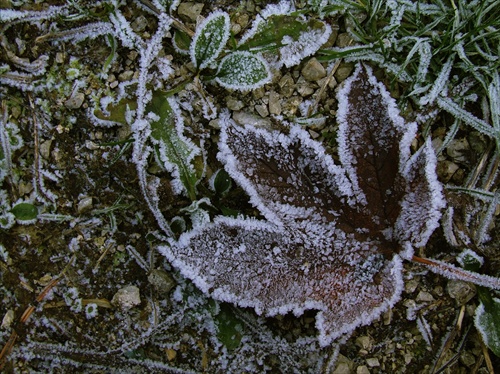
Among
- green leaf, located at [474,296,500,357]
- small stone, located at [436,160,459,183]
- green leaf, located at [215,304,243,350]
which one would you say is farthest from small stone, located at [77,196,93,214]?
green leaf, located at [474,296,500,357]

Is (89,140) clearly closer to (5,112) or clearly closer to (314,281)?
(5,112)

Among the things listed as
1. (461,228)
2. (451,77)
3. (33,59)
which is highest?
(451,77)

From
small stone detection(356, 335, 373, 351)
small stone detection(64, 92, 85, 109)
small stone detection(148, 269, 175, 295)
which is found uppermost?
small stone detection(64, 92, 85, 109)

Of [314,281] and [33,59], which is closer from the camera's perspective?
[314,281]

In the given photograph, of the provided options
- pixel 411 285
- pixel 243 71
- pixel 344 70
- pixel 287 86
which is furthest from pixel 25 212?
pixel 411 285

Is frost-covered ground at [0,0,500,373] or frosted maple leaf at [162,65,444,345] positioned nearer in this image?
frosted maple leaf at [162,65,444,345]

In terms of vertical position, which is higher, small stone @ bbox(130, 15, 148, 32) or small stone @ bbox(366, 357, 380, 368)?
small stone @ bbox(130, 15, 148, 32)

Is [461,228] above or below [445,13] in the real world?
below

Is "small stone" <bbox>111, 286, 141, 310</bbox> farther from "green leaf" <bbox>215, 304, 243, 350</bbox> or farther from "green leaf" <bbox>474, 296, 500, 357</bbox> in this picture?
"green leaf" <bbox>474, 296, 500, 357</bbox>

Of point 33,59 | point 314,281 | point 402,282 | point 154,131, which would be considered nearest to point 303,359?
point 314,281
